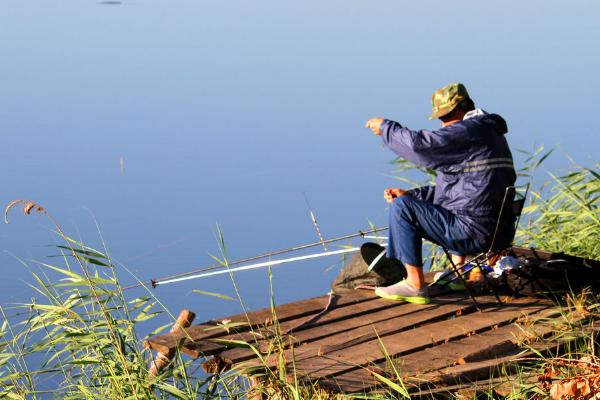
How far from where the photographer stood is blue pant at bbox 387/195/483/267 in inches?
265

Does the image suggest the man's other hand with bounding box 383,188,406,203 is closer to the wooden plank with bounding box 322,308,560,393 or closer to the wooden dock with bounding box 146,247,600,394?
the wooden dock with bounding box 146,247,600,394

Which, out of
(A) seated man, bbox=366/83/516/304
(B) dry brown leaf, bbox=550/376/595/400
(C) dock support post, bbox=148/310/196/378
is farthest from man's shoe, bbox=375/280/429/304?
(B) dry brown leaf, bbox=550/376/595/400

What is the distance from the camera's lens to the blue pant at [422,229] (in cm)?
674

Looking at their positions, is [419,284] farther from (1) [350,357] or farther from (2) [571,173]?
(2) [571,173]

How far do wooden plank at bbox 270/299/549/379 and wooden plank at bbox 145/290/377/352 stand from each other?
0.40 metres

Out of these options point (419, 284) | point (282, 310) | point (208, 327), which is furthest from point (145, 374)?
point (419, 284)

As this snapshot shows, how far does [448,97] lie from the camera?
6.79m

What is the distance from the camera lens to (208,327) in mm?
6160

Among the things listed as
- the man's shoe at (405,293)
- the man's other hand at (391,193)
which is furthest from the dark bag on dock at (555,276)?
the man's other hand at (391,193)

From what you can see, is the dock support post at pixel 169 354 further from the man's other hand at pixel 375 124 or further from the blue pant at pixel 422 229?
the man's other hand at pixel 375 124

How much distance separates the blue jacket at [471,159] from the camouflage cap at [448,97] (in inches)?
6.2

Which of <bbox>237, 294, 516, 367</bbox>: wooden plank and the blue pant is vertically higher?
the blue pant

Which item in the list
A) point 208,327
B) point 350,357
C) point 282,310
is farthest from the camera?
point 282,310

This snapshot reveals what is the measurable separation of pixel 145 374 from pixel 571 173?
4.17 meters
